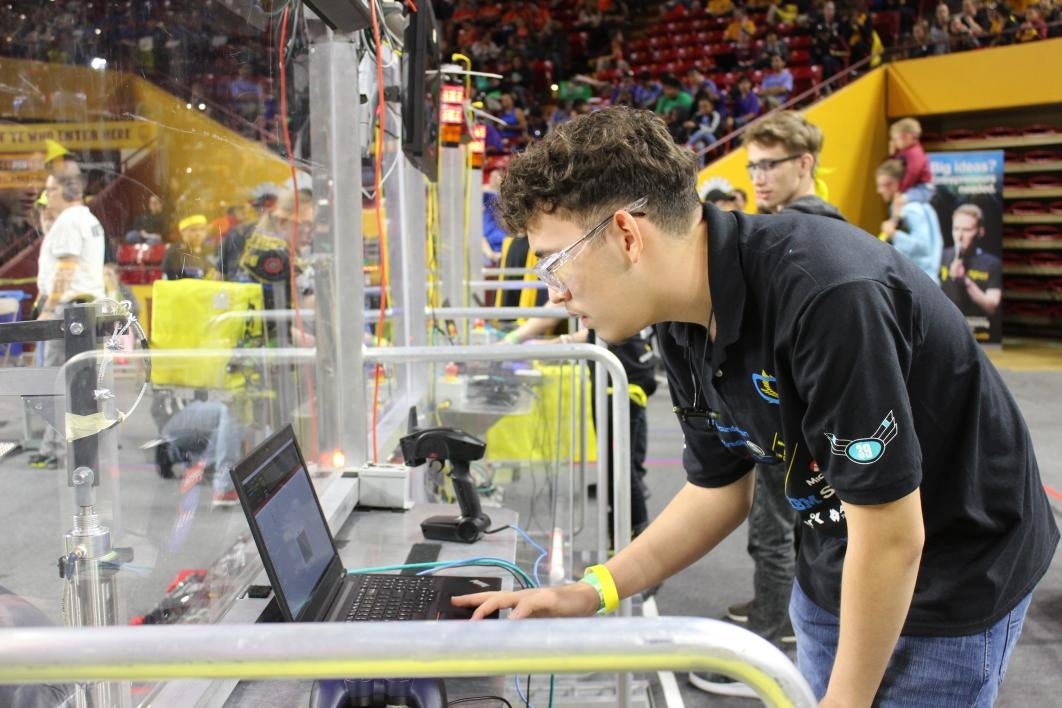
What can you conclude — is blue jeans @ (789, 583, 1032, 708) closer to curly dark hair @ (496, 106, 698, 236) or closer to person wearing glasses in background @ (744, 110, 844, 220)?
curly dark hair @ (496, 106, 698, 236)

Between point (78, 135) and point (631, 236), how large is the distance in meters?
0.71

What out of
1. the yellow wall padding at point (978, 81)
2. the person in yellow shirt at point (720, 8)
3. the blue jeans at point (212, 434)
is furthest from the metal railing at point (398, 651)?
the person in yellow shirt at point (720, 8)

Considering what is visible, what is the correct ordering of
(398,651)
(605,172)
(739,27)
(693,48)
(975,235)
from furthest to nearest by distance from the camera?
(693,48), (739,27), (975,235), (605,172), (398,651)

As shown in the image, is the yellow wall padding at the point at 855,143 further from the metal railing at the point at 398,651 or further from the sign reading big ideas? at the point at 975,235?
the metal railing at the point at 398,651

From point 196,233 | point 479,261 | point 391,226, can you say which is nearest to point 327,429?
point 196,233

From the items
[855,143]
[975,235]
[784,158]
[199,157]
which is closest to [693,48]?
[855,143]

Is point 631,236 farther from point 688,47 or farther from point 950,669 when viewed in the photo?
point 688,47

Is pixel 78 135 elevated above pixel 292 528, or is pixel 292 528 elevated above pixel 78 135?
pixel 78 135

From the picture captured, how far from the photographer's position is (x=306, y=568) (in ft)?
4.50

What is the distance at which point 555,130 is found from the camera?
114cm

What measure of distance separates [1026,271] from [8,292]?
1171cm

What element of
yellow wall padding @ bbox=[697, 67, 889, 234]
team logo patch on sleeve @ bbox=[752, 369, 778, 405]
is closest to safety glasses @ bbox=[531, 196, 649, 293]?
team logo patch on sleeve @ bbox=[752, 369, 778, 405]

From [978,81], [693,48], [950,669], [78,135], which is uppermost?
[693,48]

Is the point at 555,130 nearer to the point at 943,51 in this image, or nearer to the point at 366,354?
the point at 366,354
